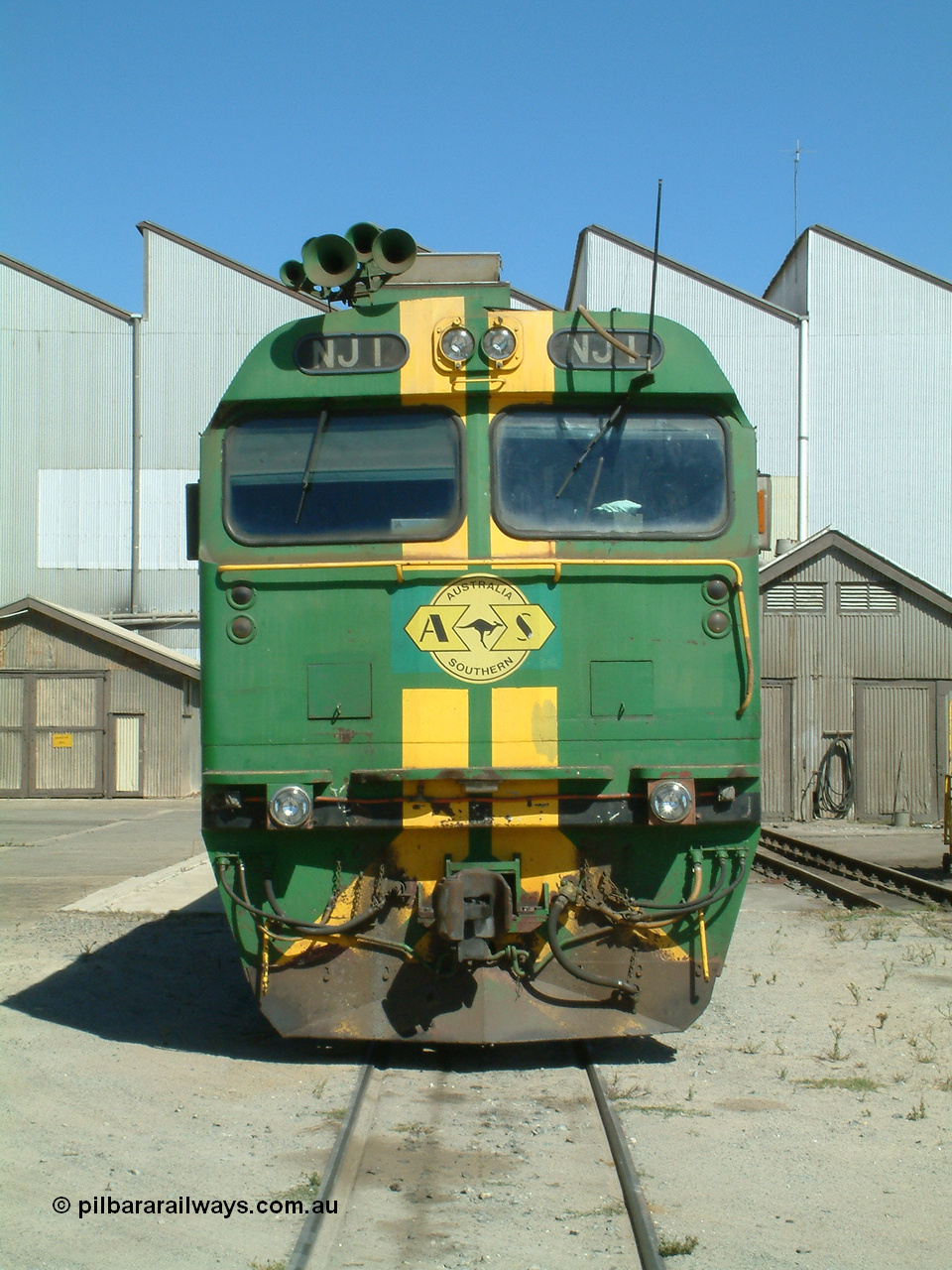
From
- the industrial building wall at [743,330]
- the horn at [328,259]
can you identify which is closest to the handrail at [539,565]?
the horn at [328,259]

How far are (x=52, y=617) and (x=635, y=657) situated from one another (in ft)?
77.1

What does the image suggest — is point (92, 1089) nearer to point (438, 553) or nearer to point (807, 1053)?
point (438, 553)

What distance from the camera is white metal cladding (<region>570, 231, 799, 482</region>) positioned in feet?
104

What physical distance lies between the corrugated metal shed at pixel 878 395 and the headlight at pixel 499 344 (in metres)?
27.0

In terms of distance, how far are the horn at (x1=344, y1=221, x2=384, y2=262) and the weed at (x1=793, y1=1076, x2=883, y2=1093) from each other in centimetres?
447

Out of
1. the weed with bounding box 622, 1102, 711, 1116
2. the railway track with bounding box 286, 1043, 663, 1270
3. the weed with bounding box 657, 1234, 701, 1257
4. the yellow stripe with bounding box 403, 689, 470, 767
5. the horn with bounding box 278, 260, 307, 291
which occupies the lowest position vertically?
the weed with bounding box 622, 1102, 711, 1116

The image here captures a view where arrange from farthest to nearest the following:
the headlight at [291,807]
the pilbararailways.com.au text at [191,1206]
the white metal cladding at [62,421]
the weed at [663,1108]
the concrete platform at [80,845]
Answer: the white metal cladding at [62,421] < the concrete platform at [80,845] < the headlight at [291,807] < the weed at [663,1108] < the pilbararailways.com.au text at [191,1206]

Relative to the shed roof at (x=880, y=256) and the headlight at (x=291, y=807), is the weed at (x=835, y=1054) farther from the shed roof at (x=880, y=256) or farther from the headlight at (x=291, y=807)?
the shed roof at (x=880, y=256)

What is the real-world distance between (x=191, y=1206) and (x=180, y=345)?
29899 mm

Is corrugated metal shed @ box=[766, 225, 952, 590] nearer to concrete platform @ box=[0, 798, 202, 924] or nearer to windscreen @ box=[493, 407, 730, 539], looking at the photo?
concrete platform @ box=[0, 798, 202, 924]

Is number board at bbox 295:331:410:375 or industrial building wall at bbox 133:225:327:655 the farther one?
industrial building wall at bbox 133:225:327:655

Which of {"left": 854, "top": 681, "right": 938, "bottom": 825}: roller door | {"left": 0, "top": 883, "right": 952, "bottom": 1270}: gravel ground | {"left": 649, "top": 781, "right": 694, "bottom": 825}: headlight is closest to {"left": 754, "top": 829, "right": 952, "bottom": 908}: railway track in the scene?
{"left": 0, "top": 883, "right": 952, "bottom": 1270}: gravel ground

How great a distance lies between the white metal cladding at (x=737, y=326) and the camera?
31594mm

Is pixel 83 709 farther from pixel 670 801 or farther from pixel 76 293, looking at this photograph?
pixel 670 801
